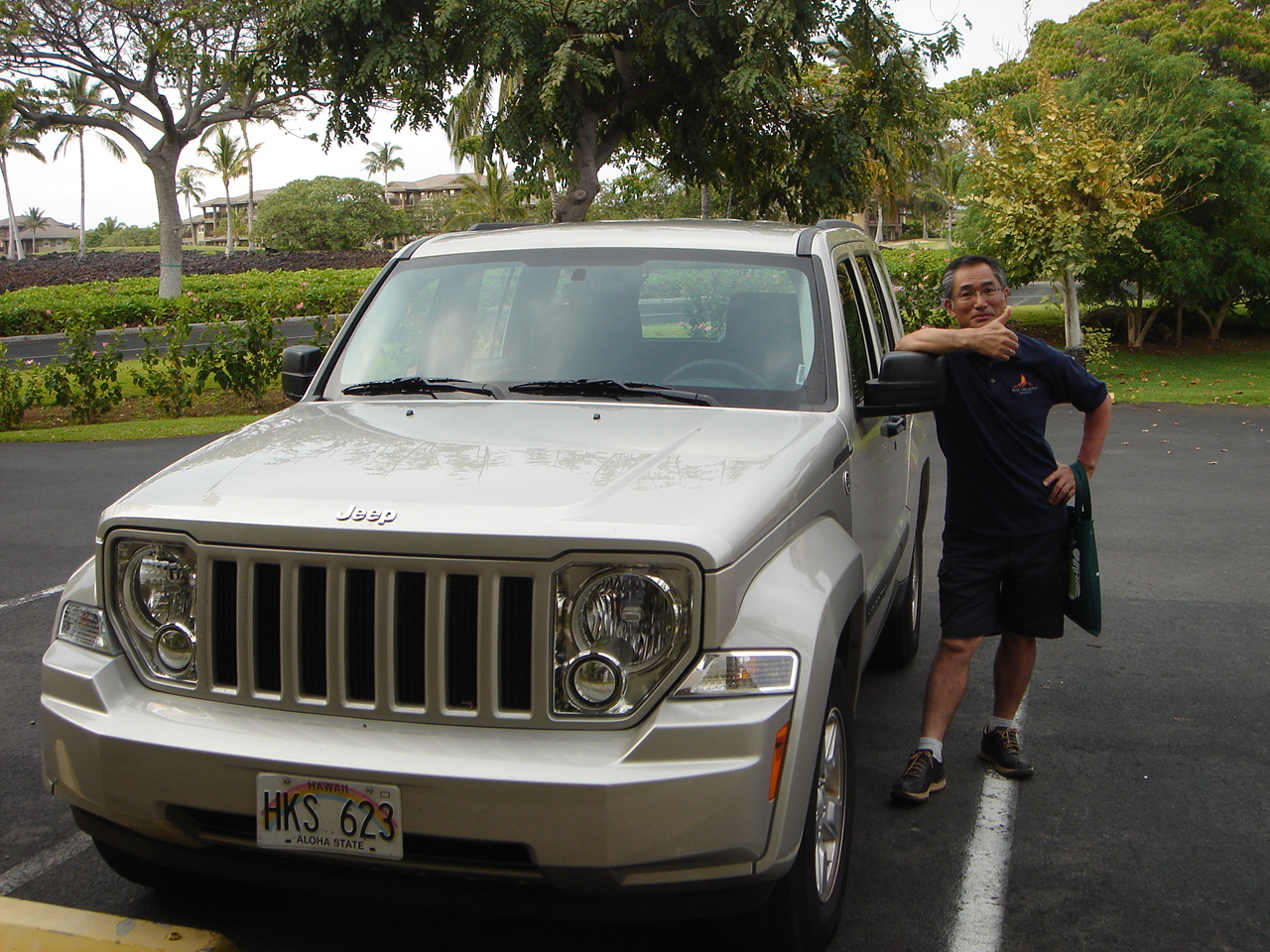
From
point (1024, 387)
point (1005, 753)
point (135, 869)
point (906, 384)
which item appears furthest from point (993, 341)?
point (135, 869)

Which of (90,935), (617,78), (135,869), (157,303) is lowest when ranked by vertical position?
(135,869)

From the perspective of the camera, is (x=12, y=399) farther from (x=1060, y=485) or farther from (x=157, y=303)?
(x=157, y=303)

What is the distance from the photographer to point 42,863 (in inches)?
147

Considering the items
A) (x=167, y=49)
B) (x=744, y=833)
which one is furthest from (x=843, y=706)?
(x=167, y=49)

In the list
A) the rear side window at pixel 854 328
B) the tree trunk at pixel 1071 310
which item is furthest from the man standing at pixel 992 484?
the tree trunk at pixel 1071 310

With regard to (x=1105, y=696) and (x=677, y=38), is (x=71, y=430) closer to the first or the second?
(x=677, y=38)

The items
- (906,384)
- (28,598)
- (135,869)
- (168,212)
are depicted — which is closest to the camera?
(135,869)

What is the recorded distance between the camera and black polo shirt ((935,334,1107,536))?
13.4ft

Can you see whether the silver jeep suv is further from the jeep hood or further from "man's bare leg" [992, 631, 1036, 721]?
"man's bare leg" [992, 631, 1036, 721]

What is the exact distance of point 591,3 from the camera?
15141 millimetres

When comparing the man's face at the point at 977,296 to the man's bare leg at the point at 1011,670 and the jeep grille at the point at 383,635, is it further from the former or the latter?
the jeep grille at the point at 383,635

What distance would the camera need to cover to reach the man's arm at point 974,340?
397cm

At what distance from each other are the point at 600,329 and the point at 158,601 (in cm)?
180

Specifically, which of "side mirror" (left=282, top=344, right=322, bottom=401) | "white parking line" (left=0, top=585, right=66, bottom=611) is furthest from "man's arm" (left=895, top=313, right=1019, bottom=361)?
"white parking line" (left=0, top=585, right=66, bottom=611)
